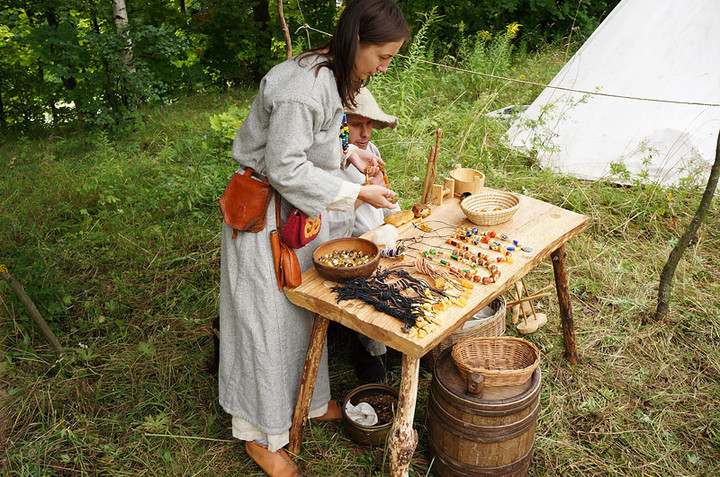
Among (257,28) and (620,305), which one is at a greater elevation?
(257,28)

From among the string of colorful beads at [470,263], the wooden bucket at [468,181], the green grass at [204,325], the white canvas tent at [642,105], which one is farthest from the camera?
the white canvas tent at [642,105]

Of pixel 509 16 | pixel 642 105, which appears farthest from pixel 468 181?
pixel 509 16

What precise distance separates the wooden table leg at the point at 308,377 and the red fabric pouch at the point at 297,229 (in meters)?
0.33

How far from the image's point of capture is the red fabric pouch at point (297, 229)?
2035mm

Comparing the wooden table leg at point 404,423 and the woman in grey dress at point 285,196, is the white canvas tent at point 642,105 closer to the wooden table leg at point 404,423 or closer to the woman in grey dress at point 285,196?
the woman in grey dress at point 285,196

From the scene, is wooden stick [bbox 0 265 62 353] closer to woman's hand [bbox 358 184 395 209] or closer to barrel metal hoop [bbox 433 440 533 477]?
woman's hand [bbox 358 184 395 209]

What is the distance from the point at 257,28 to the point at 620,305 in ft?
24.6

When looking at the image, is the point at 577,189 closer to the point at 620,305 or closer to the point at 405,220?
the point at 620,305

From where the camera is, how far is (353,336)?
10.6ft

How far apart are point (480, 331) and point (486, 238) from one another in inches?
22.5

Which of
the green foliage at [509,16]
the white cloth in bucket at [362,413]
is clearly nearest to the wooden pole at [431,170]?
the white cloth in bucket at [362,413]

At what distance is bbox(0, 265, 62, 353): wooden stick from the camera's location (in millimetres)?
2617

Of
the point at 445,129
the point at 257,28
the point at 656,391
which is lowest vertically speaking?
the point at 656,391

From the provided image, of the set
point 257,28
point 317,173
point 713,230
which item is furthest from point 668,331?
point 257,28
